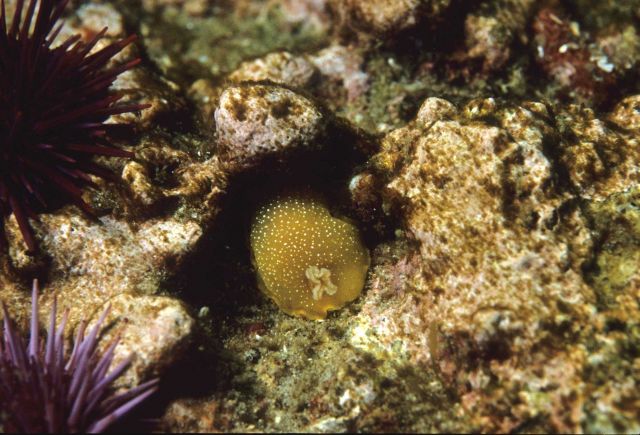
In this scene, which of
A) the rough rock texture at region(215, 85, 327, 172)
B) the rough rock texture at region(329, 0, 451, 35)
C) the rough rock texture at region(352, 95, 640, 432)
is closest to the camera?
the rough rock texture at region(352, 95, 640, 432)

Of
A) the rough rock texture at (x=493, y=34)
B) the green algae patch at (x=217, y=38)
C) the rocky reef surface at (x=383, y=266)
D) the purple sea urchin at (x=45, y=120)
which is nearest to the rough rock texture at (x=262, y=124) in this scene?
the rocky reef surface at (x=383, y=266)

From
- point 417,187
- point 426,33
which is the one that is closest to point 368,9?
point 426,33

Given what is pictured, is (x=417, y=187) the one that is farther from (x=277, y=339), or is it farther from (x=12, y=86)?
(x=12, y=86)

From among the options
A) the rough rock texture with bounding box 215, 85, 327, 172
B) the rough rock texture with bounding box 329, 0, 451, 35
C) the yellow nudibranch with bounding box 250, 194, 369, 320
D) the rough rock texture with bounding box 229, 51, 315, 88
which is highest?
the rough rock texture with bounding box 329, 0, 451, 35

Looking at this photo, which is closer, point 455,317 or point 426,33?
point 455,317

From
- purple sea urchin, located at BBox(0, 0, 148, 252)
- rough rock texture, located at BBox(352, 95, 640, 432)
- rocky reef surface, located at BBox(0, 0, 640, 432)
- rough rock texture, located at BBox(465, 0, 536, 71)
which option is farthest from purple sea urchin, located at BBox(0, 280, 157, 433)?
rough rock texture, located at BBox(465, 0, 536, 71)

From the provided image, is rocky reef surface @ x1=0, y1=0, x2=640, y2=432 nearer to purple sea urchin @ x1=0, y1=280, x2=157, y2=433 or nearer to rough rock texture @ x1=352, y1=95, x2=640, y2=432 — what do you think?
rough rock texture @ x1=352, y1=95, x2=640, y2=432
